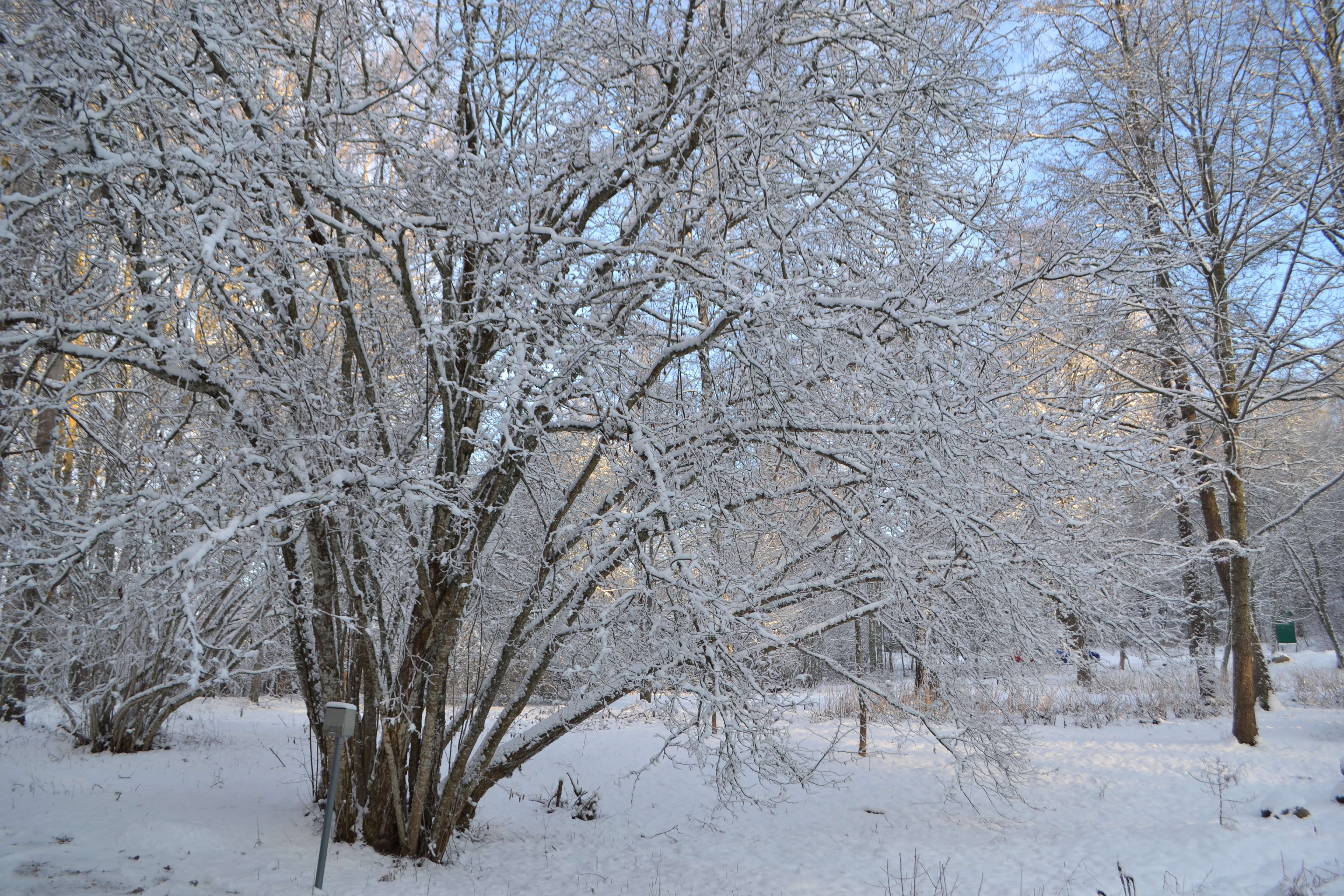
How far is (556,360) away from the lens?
449 cm

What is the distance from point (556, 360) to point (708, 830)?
544 cm

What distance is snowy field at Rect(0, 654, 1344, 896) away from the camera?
5.19 meters

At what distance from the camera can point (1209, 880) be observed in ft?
17.9

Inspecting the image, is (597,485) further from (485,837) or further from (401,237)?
(401,237)

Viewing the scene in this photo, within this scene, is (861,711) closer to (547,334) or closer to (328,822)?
(328,822)

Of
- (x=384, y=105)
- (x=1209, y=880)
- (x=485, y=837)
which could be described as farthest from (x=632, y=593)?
(x=1209, y=880)

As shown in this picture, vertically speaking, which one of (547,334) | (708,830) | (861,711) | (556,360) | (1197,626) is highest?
(547,334)

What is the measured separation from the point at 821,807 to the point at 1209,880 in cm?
371

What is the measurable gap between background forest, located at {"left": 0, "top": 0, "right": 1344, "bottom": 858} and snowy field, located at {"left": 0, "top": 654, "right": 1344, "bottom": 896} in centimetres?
80

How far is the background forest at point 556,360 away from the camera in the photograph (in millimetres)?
4129

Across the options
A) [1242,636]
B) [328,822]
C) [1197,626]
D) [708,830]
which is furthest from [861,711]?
[1197,626]

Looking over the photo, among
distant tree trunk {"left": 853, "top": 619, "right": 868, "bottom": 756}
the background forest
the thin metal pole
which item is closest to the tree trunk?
the background forest

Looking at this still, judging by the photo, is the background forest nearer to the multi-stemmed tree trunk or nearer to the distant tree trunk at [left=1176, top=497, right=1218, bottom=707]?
the multi-stemmed tree trunk

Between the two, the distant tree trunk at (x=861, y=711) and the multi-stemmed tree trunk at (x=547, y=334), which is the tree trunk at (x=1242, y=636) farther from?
the multi-stemmed tree trunk at (x=547, y=334)
